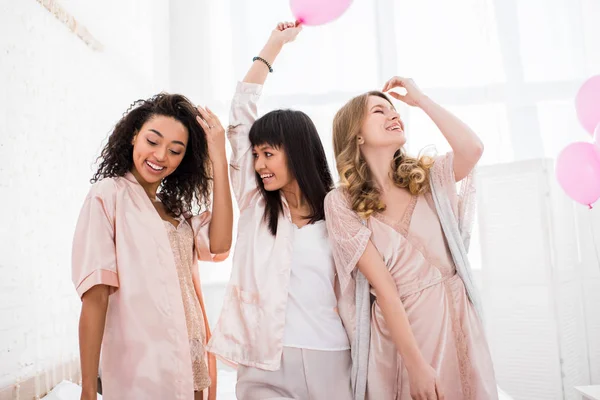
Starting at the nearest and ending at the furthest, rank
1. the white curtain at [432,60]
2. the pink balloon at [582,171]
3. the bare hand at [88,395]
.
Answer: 1. the bare hand at [88,395]
2. the pink balloon at [582,171]
3. the white curtain at [432,60]

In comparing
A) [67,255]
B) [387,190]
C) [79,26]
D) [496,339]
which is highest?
[79,26]

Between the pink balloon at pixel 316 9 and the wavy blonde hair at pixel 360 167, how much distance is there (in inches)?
12.7

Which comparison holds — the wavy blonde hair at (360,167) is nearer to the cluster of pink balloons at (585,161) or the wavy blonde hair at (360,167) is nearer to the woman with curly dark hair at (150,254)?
the woman with curly dark hair at (150,254)

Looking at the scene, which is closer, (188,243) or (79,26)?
(188,243)

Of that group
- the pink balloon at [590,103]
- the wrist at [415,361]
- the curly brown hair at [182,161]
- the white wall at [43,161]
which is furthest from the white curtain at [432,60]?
the wrist at [415,361]

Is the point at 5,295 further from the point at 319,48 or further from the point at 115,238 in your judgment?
the point at 319,48

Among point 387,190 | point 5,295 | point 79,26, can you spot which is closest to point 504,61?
point 387,190

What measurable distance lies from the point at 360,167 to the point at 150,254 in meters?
0.75

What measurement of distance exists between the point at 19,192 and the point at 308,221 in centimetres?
100

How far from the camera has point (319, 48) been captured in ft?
11.8

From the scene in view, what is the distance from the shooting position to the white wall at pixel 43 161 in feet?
5.33

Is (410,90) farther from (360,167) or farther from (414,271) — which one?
(414,271)

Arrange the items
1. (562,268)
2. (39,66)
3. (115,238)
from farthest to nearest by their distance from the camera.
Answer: (562,268)
(39,66)
(115,238)

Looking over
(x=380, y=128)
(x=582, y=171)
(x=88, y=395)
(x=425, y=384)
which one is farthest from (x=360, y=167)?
(x=582, y=171)
